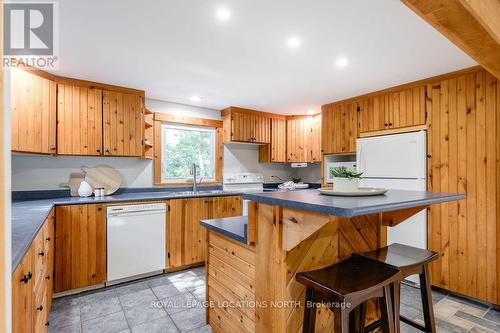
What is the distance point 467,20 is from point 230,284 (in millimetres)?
2073

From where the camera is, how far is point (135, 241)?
9.85ft

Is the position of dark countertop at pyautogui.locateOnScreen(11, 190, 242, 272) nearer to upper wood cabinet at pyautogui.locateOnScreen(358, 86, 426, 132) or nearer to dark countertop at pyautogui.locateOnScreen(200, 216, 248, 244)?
dark countertop at pyautogui.locateOnScreen(200, 216, 248, 244)

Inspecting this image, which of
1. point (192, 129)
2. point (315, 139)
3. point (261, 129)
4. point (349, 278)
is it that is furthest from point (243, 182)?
point (349, 278)

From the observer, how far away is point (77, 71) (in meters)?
2.71

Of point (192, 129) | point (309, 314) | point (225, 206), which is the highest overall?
point (192, 129)

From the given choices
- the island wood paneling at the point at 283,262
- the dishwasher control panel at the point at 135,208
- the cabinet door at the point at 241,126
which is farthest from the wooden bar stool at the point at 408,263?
the cabinet door at the point at 241,126

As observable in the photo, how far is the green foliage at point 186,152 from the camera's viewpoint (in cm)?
393

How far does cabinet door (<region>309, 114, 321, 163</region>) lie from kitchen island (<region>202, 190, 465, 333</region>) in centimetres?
253

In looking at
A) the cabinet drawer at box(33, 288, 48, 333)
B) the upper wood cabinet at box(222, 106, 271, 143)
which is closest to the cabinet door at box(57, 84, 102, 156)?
the cabinet drawer at box(33, 288, 48, 333)

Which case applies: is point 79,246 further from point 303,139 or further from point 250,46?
point 303,139

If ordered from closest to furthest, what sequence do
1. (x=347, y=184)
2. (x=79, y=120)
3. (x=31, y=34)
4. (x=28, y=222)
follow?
(x=347, y=184) → (x=28, y=222) → (x=31, y=34) → (x=79, y=120)

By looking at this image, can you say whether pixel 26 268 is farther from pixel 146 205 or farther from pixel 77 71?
Answer: pixel 77 71

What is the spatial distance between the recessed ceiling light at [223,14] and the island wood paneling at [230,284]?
154cm

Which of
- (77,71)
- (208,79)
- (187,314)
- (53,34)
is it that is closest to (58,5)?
(53,34)
